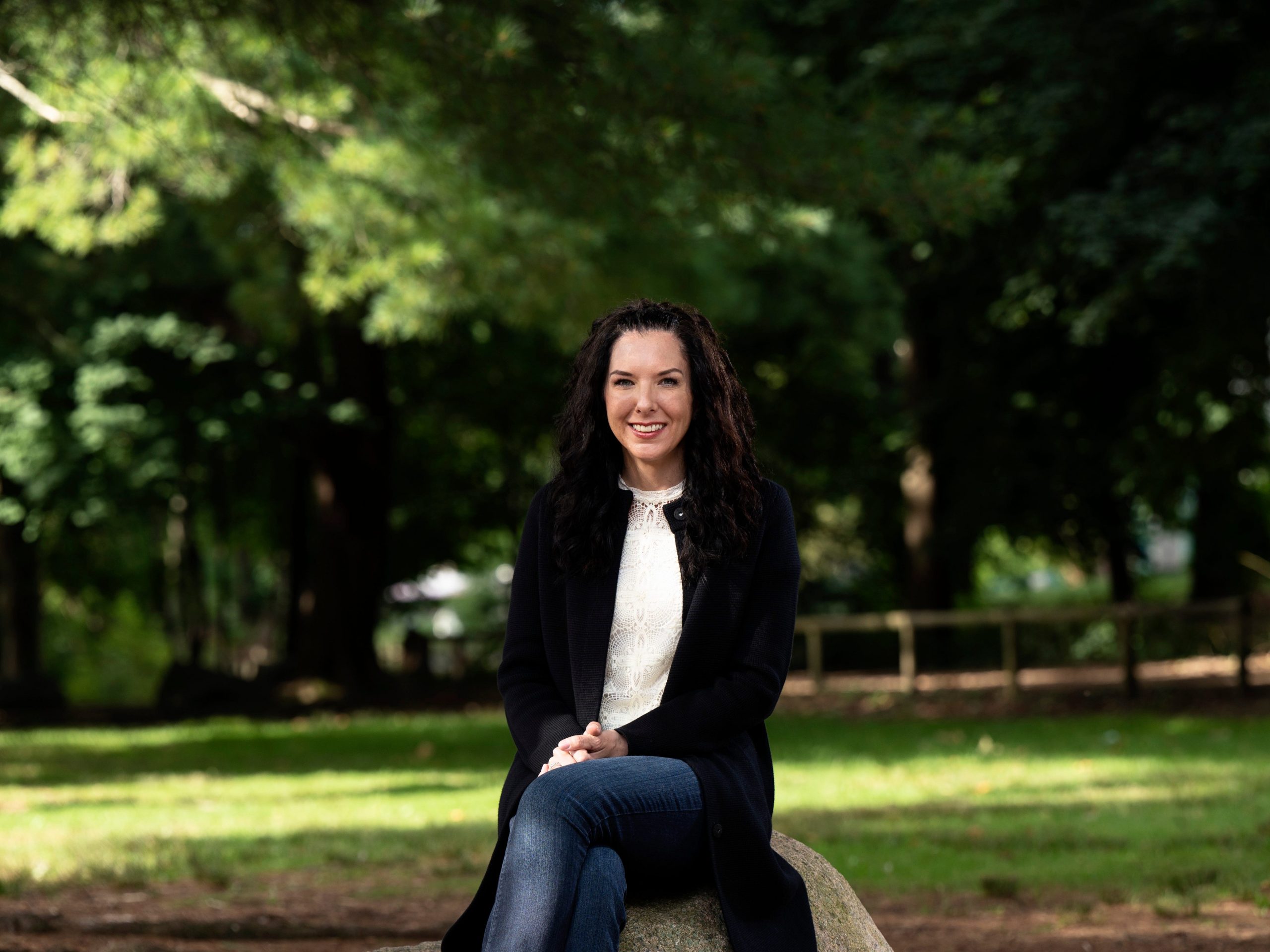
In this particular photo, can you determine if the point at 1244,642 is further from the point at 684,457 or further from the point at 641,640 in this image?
the point at 641,640

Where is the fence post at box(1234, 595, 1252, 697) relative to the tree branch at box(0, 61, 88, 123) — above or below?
below

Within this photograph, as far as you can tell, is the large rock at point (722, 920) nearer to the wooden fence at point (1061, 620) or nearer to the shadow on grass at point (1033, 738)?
the shadow on grass at point (1033, 738)

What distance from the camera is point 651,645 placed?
3436 mm

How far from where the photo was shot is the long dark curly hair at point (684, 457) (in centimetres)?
343

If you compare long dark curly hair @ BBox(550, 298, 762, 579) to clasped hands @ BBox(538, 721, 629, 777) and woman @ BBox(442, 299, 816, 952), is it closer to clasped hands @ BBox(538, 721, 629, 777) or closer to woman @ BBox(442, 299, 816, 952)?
woman @ BBox(442, 299, 816, 952)

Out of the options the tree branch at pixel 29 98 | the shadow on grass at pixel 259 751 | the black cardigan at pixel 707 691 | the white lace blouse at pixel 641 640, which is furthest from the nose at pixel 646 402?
the shadow on grass at pixel 259 751

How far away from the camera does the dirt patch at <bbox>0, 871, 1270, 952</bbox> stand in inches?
213

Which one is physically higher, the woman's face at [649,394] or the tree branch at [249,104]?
the tree branch at [249,104]

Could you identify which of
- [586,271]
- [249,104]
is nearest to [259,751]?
[586,271]

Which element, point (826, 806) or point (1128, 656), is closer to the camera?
point (826, 806)

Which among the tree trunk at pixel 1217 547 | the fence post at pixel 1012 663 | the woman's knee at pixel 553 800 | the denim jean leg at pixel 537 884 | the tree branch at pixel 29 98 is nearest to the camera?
the denim jean leg at pixel 537 884

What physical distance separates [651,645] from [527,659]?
1.00ft

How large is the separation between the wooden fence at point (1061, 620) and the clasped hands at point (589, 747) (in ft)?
41.8

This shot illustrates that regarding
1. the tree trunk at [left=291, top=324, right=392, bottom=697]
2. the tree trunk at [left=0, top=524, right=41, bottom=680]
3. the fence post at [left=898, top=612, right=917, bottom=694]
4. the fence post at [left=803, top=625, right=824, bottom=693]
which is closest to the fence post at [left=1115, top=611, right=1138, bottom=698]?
the fence post at [left=898, top=612, right=917, bottom=694]
